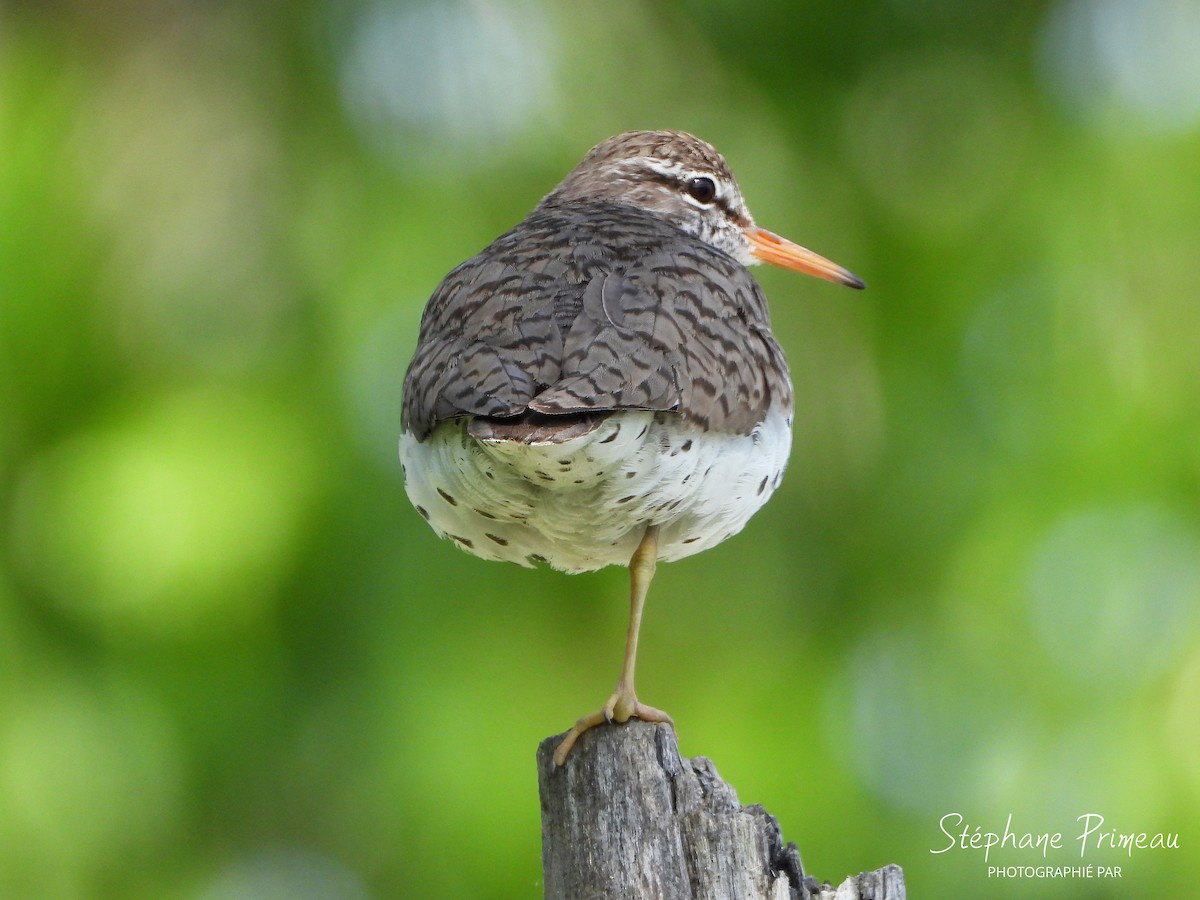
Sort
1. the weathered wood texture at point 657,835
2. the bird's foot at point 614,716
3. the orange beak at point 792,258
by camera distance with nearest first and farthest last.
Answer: the weathered wood texture at point 657,835
the bird's foot at point 614,716
the orange beak at point 792,258

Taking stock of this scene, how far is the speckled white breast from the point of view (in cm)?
452

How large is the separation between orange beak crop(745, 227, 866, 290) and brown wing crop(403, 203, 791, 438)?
1.06 m

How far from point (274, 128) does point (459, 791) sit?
4251mm

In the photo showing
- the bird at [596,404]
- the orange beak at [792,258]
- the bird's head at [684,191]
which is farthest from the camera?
the orange beak at [792,258]

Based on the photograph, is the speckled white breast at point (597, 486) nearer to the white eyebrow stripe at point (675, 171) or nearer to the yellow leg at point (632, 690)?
the yellow leg at point (632, 690)

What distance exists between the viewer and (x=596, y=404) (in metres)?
4.27

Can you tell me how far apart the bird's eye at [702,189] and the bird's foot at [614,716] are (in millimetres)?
3000

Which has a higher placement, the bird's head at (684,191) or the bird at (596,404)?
the bird's head at (684,191)

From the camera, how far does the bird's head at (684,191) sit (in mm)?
6891

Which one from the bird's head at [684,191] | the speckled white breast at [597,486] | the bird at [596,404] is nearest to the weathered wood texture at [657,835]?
the bird at [596,404]

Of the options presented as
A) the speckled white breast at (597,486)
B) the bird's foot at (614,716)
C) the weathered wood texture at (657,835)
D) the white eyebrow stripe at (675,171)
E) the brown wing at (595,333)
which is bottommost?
the weathered wood texture at (657,835)

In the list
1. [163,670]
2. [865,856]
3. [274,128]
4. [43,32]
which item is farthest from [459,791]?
[43,32]

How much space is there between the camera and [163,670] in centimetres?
761

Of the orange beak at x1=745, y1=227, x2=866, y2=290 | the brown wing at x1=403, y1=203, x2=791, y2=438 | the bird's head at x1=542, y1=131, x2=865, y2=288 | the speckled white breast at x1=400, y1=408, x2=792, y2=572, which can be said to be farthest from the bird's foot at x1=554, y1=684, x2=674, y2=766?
the orange beak at x1=745, y1=227, x2=866, y2=290
